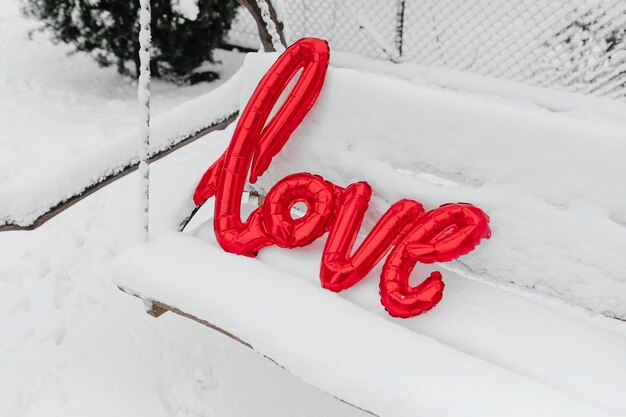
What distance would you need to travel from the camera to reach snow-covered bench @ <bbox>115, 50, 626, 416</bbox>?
5.24 feet

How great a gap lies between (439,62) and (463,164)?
329 centimetres

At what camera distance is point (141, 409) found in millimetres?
2238

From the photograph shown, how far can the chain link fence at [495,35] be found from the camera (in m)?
4.43

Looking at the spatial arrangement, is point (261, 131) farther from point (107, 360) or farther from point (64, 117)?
point (64, 117)

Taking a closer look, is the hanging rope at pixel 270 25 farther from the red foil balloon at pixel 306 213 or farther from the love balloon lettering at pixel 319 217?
the red foil balloon at pixel 306 213

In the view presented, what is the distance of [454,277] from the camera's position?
79.0 inches

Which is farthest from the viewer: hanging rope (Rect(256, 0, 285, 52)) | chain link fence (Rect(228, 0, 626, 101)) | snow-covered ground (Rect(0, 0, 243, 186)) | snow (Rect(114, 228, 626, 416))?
chain link fence (Rect(228, 0, 626, 101))

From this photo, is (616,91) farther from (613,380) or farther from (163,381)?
(163,381)

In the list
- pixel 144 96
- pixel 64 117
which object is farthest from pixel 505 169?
pixel 64 117

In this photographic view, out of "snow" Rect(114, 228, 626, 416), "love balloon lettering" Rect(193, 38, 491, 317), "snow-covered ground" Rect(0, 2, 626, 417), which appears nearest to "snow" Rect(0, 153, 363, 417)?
"snow-covered ground" Rect(0, 2, 626, 417)

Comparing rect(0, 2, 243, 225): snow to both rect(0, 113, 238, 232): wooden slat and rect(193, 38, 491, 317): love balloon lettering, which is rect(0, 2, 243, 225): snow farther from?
rect(193, 38, 491, 317): love balloon lettering

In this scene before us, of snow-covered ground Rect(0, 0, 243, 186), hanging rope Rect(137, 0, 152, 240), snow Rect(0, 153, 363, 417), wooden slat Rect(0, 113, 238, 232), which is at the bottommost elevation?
snow Rect(0, 153, 363, 417)

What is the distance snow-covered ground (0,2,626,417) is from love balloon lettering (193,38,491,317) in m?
0.09

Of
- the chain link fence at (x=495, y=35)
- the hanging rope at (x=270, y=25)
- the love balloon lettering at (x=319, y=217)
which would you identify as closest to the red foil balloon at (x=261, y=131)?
the love balloon lettering at (x=319, y=217)
